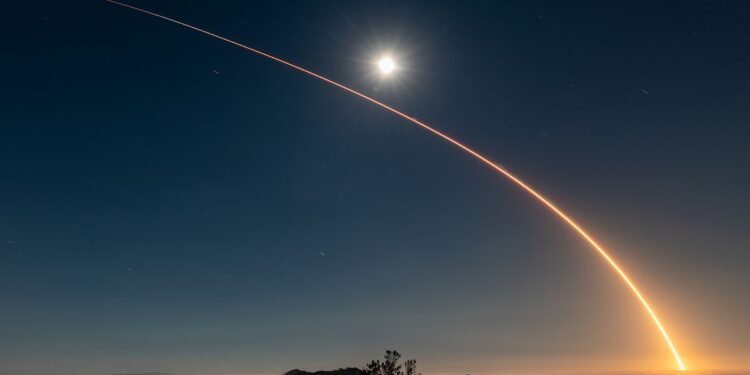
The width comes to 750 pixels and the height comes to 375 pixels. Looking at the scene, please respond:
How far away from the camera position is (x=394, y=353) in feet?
279

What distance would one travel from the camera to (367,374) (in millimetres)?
83500

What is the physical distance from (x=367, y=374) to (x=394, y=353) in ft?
18.4
